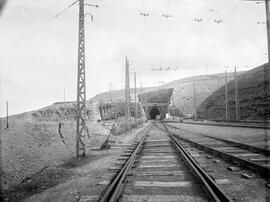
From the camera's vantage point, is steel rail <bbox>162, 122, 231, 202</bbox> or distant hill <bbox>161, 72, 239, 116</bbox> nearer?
steel rail <bbox>162, 122, 231, 202</bbox>

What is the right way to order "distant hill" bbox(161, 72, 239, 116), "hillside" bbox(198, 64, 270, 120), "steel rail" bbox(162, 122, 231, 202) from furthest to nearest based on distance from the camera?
1. "distant hill" bbox(161, 72, 239, 116)
2. "hillside" bbox(198, 64, 270, 120)
3. "steel rail" bbox(162, 122, 231, 202)

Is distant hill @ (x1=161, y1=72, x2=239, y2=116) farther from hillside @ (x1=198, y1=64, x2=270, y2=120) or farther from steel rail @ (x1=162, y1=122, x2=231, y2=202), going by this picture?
steel rail @ (x1=162, y1=122, x2=231, y2=202)

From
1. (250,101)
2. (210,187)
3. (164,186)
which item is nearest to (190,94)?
(250,101)

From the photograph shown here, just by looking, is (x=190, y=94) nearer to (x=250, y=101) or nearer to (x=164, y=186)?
(x=250, y=101)

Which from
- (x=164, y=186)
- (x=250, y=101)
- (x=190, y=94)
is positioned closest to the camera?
(x=164, y=186)

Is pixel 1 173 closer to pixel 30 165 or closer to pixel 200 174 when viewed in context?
pixel 30 165

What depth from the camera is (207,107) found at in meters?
65.3

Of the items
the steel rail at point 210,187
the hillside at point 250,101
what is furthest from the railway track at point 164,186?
the hillside at point 250,101

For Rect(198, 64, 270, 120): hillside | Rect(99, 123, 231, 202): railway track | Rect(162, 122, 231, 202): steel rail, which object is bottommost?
Rect(99, 123, 231, 202): railway track

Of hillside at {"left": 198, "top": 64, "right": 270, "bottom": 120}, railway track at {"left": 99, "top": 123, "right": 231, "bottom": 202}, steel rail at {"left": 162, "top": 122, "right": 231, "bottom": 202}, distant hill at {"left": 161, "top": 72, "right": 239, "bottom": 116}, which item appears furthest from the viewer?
distant hill at {"left": 161, "top": 72, "right": 239, "bottom": 116}

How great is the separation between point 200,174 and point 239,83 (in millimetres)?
53870

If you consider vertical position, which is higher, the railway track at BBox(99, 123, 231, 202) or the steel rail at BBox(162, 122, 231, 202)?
the steel rail at BBox(162, 122, 231, 202)

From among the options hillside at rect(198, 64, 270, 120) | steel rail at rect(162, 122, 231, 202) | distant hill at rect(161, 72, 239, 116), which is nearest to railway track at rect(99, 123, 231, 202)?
steel rail at rect(162, 122, 231, 202)

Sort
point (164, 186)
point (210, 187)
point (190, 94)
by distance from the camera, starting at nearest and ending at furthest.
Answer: point (210, 187)
point (164, 186)
point (190, 94)
